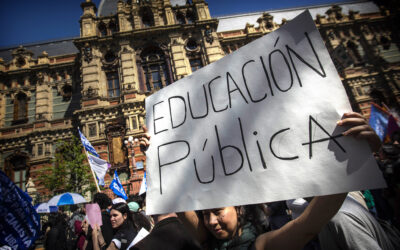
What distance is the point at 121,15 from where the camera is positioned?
650 inches

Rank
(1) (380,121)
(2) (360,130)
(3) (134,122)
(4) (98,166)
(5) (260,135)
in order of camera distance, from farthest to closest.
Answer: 1. (3) (134,122)
2. (1) (380,121)
3. (4) (98,166)
4. (5) (260,135)
5. (2) (360,130)

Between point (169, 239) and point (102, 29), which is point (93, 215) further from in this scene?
point (102, 29)

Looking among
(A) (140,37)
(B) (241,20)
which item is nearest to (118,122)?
(A) (140,37)

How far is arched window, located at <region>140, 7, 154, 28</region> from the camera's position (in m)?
17.3

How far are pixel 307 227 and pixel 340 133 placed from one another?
56 cm

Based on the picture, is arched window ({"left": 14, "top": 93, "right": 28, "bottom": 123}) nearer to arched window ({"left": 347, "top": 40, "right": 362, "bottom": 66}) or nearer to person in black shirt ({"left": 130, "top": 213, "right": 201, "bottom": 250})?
person in black shirt ({"left": 130, "top": 213, "right": 201, "bottom": 250})

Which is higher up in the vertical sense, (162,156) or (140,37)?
(140,37)

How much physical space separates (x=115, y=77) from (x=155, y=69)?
319 cm

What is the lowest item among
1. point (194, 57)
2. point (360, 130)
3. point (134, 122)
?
point (360, 130)

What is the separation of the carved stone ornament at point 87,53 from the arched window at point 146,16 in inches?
196

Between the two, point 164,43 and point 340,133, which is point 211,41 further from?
point 340,133

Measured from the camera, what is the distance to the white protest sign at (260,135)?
1.12 meters

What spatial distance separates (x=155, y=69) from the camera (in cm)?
1627

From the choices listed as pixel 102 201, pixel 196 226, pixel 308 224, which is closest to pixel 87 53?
pixel 102 201
